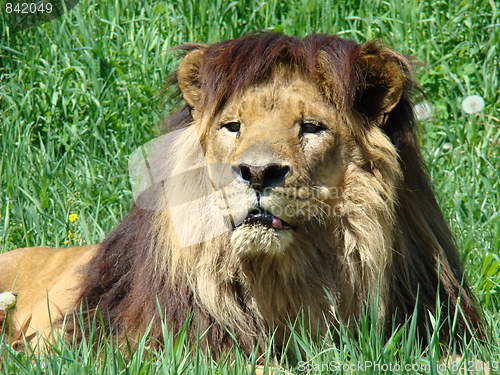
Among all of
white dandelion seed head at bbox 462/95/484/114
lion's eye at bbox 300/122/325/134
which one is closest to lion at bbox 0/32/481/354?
lion's eye at bbox 300/122/325/134

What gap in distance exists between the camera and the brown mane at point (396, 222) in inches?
130

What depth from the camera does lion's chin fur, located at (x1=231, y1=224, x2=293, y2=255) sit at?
302 cm

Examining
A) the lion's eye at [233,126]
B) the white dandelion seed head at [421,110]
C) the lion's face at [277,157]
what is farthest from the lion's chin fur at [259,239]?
the white dandelion seed head at [421,110]

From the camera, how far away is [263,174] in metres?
2.97

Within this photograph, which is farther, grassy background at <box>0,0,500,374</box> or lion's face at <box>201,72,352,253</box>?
grassy background at <box>0,0,500,374</box>

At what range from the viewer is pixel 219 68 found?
3.36 m

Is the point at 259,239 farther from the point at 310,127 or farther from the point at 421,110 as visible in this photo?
the point at 421,110

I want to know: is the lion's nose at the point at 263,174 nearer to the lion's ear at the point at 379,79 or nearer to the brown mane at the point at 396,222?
the brown mane at the point at 396,222

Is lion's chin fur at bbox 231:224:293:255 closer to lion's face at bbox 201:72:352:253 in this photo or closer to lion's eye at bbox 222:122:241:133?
lion's face at bbox 201:72:352:253

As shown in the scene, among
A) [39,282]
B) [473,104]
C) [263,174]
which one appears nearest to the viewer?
[263,174]
